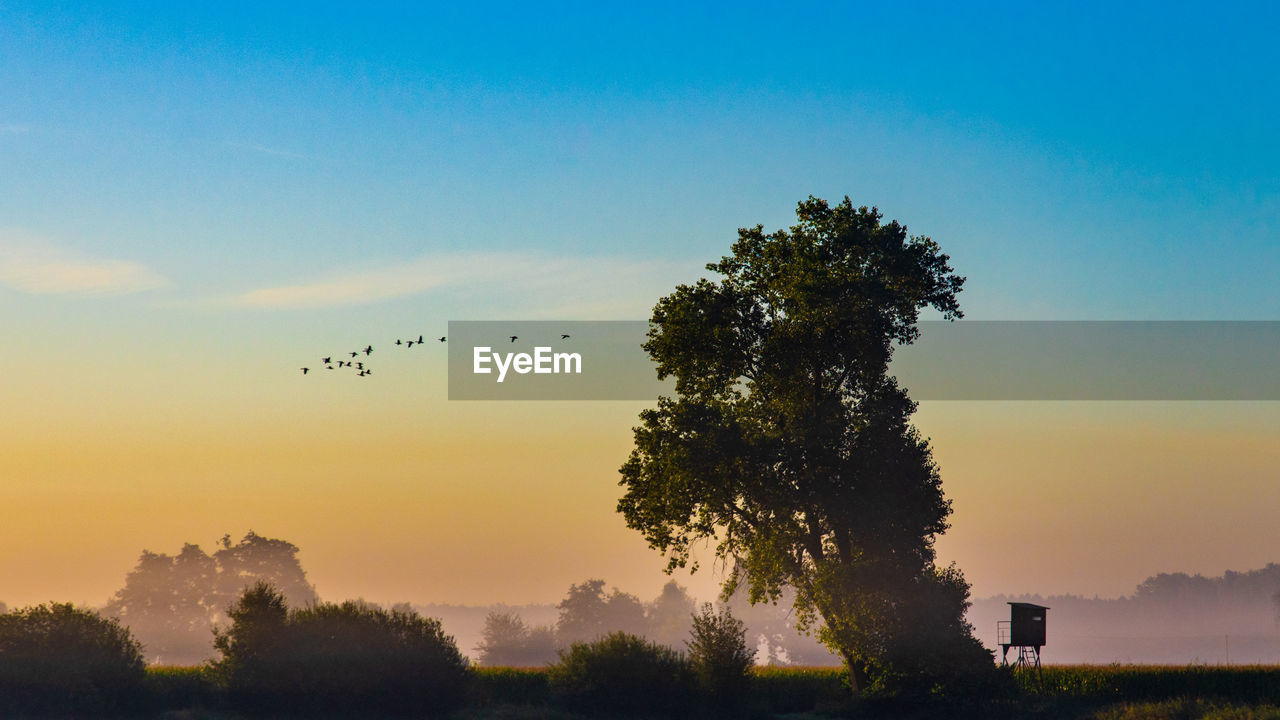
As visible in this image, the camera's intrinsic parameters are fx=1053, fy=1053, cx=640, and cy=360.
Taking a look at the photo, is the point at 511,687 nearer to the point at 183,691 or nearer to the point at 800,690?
the point at 800,690

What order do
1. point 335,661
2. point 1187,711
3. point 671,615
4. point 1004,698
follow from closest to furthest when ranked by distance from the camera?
point 335,661, point 1187,711, point 1004,698, point 671,615

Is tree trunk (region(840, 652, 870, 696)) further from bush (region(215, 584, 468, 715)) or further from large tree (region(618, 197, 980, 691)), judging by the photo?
bush (region(215, 584, 468, 715))

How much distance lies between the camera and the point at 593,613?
5773 inches

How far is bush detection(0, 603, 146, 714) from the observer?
1426 inches

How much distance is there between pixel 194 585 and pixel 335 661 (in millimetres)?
100712

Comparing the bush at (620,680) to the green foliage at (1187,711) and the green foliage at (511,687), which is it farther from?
the green foliage at (1187,711)

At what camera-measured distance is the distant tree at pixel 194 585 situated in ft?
413

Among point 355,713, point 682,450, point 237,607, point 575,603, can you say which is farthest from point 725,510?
point 575,603

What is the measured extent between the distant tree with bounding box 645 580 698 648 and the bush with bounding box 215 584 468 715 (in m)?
122

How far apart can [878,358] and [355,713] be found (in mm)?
24036

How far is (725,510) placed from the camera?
1687 inches

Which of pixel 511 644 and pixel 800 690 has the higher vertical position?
pixel 800 690

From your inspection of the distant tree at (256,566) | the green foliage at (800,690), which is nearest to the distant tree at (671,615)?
the distant tree at (256,566)

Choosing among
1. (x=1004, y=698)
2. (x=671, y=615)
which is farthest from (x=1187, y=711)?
(x=671, y=615)
